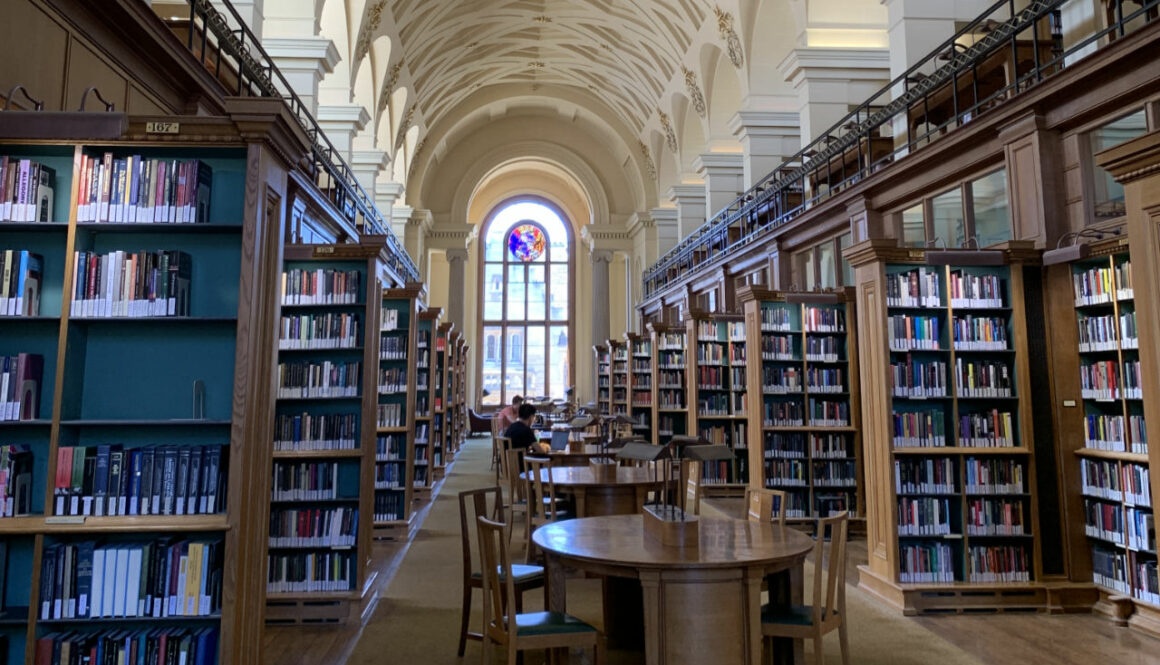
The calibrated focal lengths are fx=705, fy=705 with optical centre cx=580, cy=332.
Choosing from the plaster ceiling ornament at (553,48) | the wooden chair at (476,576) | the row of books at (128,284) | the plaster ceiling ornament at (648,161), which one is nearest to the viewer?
the row of books at (128,284)

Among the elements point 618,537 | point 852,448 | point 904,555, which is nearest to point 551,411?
point 852,448

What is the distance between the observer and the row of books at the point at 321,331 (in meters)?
4.95

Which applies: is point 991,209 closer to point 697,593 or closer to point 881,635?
point 881,635

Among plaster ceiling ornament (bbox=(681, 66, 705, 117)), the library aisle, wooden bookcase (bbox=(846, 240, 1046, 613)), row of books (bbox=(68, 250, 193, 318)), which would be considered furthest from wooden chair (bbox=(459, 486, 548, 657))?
plaster ceiling ornament (bbox=(681, 66, 705, 117))

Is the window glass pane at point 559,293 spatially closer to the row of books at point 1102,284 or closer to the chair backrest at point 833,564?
the row of books at point 1102,284

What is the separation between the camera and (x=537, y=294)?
26266 millimetres

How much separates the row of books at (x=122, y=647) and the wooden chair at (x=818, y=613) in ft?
7.74

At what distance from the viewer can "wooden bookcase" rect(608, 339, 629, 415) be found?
13.9 meters

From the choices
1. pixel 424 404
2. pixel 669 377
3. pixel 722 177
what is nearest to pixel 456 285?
pixel 722 177

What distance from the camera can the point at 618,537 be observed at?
11.1ft

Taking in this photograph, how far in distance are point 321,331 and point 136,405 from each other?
2.10m

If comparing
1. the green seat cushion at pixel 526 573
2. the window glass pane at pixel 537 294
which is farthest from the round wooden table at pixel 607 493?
the window glass pane at pixel 537 294

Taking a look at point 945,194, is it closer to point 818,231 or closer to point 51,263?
point 818,231

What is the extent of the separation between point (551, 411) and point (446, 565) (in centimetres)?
1311
